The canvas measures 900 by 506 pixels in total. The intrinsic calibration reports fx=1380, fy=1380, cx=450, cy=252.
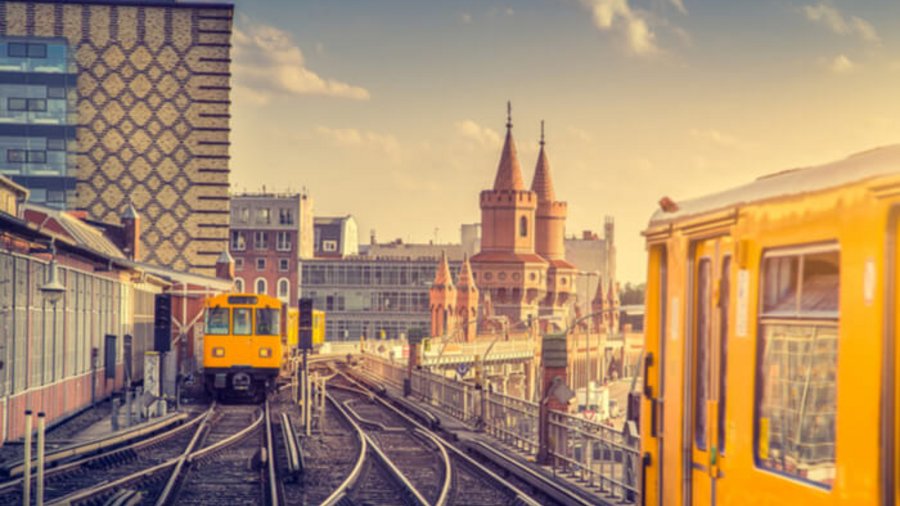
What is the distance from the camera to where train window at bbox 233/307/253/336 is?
130 feet

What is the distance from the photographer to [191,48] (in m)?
70.1

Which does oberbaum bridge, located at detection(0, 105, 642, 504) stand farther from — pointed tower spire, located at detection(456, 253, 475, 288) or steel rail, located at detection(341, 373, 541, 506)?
pointed tower spire, located at detection(456, 253, 475, 288)

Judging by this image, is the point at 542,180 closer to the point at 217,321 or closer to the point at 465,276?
the point at 465,276

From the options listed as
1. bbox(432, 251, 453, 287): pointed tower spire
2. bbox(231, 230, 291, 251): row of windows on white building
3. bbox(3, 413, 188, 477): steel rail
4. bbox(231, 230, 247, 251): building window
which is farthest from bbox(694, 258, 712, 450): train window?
bbox(231, 230, 247, 251): building window

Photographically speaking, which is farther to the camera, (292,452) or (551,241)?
(551,241)

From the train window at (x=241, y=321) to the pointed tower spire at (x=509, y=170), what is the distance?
126 meters

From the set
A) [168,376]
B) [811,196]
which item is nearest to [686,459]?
[811,196]

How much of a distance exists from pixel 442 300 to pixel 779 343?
133 m

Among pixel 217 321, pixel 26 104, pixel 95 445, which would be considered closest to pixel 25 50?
pixel 26 104

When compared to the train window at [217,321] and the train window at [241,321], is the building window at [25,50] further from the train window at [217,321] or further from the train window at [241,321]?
the train window at [241,321]

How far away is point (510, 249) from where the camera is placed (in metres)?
163

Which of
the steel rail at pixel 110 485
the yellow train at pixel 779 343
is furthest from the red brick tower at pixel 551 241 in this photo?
the yellow train at pixel 779 343

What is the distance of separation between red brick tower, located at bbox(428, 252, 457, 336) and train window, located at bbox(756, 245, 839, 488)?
131 metres

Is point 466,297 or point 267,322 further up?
point 267,322
